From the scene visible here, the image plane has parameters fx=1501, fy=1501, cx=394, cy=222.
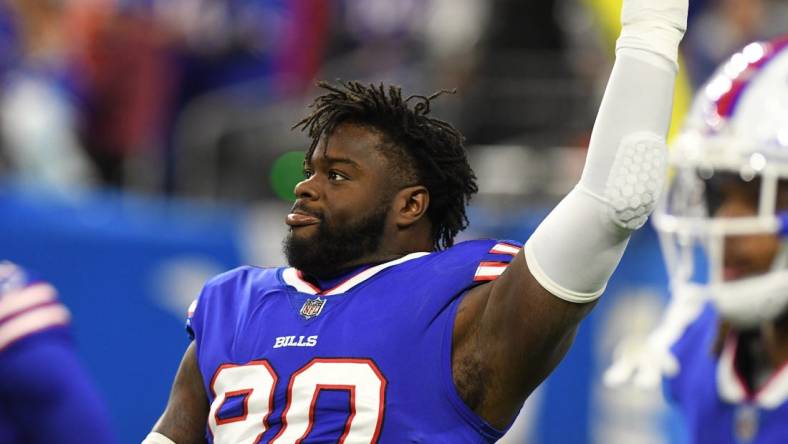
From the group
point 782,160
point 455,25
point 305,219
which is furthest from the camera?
point 455,25

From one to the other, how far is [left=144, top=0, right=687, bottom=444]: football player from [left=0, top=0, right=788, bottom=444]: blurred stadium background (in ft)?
9.67

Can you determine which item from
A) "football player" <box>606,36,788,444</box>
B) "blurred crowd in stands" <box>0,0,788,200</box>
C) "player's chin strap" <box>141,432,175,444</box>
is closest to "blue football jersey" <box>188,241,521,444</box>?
"player's chin strap" <box>141,432,175,444</box>

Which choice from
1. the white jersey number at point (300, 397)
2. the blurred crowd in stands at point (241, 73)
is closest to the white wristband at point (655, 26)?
the white jersey number at point (300, 397)

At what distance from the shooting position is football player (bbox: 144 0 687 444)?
103 inches

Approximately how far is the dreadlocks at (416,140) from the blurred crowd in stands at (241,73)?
401cm

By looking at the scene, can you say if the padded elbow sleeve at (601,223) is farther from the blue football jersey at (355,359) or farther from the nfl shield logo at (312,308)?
the nfl shield logo at (312,308)

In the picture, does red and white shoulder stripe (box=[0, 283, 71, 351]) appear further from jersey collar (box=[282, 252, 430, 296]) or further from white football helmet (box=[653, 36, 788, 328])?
white football helmet (box=[653, 36, 788, 328])

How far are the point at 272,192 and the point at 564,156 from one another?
58.5 inches

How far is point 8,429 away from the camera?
340 cm

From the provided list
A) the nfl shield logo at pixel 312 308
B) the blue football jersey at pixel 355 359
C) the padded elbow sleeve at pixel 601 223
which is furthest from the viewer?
the nfl shield logo at pixel 312 308

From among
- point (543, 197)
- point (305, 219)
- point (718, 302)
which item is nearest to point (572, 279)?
point (305, 219)

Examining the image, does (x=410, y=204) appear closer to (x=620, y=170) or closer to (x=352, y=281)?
(x=352, y=281)

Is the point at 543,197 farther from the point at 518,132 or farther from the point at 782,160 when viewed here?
the point at 782,160

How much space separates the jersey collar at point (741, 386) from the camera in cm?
373
